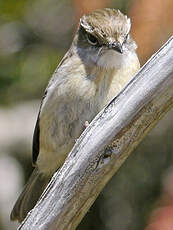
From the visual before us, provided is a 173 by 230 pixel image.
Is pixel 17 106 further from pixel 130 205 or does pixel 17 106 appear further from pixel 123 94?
pixel 123 94

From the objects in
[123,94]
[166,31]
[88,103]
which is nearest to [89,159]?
[123,94]

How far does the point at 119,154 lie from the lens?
345cm

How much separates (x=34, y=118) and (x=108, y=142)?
2.87m

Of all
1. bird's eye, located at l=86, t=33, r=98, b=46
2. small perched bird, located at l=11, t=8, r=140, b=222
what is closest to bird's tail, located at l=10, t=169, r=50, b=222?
small perched bird, located at l=11, t=8, r=140, b=222

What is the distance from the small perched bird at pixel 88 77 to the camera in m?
4.36

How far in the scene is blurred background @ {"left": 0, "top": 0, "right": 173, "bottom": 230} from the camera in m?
5.78

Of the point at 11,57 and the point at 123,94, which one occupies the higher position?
the point at 123,94

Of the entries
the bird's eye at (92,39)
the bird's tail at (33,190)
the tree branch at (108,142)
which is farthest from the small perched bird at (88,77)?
the tree branch at (108,142)

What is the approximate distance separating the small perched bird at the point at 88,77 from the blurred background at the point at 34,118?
936 millimetres

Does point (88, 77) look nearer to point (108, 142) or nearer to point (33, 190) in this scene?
point (108, 142)

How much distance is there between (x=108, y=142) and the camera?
3.44m

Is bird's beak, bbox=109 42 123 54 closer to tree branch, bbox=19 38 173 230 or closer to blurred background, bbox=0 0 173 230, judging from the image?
tree branch, bbox=19 38 173 230

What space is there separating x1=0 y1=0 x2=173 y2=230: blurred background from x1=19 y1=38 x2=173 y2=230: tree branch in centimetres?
200

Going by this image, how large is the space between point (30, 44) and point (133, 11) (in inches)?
50.7
